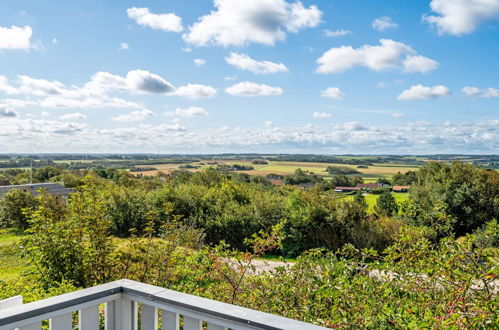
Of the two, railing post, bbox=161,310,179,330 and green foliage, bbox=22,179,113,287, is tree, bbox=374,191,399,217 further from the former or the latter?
railing post, bbox=161,310,179,330

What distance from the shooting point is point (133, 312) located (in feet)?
5.51

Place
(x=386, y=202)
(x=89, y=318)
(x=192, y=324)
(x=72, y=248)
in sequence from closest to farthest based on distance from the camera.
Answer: (x=192, y=324) → (x=89, y=318) → (x=72, y=248) → (x=386, y=202)

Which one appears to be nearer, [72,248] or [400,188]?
[72,248]

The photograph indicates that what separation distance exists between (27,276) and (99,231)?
143 centimetres

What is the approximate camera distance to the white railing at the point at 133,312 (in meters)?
1.30

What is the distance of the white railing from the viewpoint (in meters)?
1.30

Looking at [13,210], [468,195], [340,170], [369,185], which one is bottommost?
[13,210]

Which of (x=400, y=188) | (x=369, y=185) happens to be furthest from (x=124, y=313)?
(x=369, y=185)

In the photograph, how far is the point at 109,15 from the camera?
7961 mm

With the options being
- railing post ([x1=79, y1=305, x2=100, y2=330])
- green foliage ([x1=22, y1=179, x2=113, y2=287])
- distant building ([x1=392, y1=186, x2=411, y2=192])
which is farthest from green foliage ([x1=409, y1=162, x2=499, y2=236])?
railing post ([x1=79, y1=305, x2=100, y2=330])

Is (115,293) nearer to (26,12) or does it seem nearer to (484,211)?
(26,12)

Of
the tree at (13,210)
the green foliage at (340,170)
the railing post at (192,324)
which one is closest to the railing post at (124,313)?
the railing post at (192,324)

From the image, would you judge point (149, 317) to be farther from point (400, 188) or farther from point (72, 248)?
point (400, 188)

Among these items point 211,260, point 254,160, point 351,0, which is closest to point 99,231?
point 211,260
